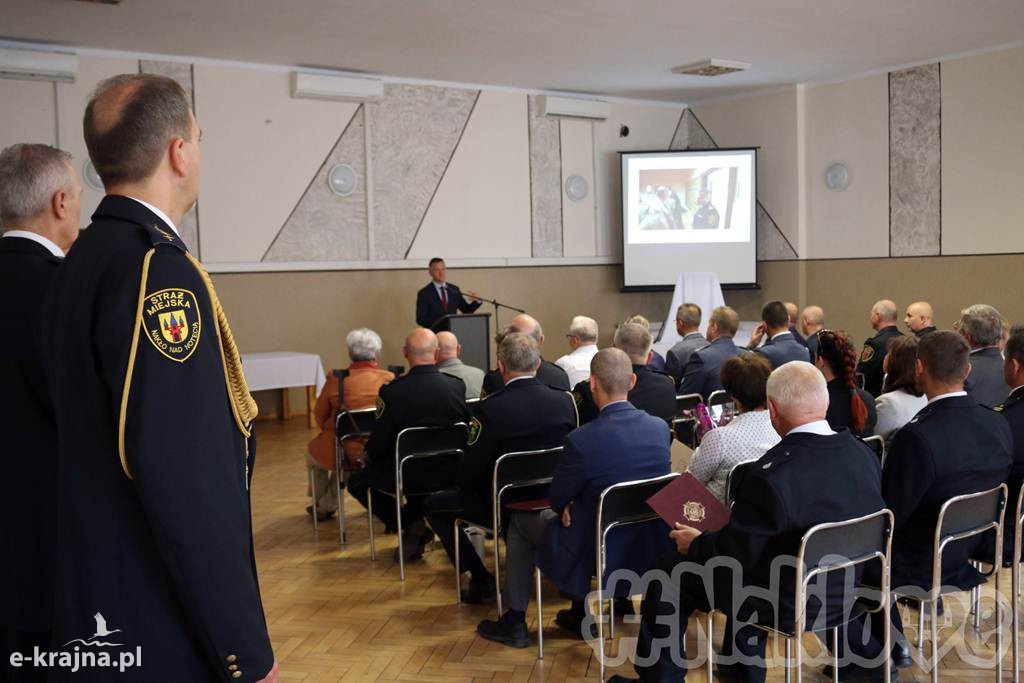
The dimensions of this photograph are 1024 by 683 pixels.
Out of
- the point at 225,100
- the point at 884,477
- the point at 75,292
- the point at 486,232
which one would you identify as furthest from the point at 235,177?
the point at 75,292

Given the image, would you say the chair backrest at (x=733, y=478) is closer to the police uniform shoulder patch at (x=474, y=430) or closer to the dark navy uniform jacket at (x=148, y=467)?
the police uniform shoulder patch at (x=474, y=430)

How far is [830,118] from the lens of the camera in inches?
452

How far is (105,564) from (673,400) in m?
3.68

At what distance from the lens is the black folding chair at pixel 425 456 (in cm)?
448

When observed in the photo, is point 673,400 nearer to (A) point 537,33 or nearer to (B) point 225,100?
(A) point 537,33

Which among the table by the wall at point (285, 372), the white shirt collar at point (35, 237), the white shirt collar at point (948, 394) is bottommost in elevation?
the table by the wall at point (285, 372)

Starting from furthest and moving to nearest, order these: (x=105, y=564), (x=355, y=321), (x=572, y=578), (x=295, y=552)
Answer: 1. (x=355, y=321)
2. (x=295, y=552)
3. (x=572, y=578)
4. (x=105, y=564)

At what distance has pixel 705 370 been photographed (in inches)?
222

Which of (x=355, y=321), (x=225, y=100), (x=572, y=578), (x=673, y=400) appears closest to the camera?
(x=572, y=578)

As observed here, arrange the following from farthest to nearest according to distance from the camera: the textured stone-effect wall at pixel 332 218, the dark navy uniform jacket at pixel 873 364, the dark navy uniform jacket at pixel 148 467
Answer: the textured stone-effect wall at pixel 332 218 < the dark navy uniform jacket at pixel 873 364 < the dark navy uniform jacket at pixel 148 467

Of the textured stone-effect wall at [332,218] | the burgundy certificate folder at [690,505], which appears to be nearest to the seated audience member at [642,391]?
the burgundy certificate folder at [690,505]

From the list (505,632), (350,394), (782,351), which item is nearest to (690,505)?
(505,632)

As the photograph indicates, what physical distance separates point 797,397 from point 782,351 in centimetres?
325

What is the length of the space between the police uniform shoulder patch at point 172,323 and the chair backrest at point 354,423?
3.80 m
